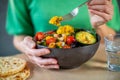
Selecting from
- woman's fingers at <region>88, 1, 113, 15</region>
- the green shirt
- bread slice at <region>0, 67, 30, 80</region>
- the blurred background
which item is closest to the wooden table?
bread slice at <region>0, 67, 30, 80</region>

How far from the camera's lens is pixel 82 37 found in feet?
2.72

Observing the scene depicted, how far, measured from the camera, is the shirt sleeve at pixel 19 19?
1336 mm

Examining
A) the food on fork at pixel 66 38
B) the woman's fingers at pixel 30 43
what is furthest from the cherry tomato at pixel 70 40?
the woman's fingers at pixel 30 43

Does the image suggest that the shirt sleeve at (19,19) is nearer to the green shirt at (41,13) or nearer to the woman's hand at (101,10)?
the green shirt at (41,13)

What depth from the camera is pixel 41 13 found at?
1347 millimetres

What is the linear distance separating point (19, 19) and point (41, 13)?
0.11 meters

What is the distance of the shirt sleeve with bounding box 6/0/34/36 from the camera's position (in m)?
1.34

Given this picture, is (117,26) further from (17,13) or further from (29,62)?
(29,62)

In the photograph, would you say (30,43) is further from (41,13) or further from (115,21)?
(115,21)

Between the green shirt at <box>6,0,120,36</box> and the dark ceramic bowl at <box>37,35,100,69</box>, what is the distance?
525 mm

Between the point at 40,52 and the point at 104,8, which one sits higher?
the point at 104,8

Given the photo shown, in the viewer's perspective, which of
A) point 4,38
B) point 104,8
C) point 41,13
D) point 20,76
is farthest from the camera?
point 4,38

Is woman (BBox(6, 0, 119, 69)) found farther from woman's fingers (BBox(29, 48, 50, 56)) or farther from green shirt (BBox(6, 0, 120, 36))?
woman's fingers (BBox(29, 48, 50, 56))

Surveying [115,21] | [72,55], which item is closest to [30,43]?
[72,55]
